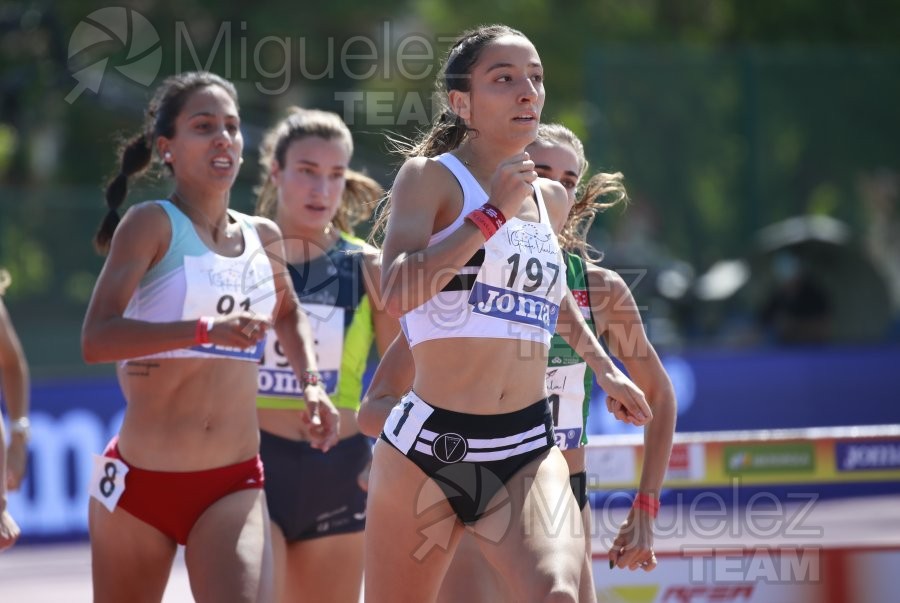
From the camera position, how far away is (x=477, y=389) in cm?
383

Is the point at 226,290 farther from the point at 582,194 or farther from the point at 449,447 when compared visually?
the point at 582,194

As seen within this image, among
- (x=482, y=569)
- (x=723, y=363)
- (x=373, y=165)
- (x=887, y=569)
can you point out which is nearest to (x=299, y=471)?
(x=482, y=569)

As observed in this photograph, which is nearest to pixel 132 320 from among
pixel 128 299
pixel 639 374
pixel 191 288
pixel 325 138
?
pixel 128 299

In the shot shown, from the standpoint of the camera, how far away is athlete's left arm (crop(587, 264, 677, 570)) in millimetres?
4387

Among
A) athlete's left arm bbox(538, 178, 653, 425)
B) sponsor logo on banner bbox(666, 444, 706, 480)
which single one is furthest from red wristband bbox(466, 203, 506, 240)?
sponsor logo on banner bbox(666, 444, 706, 480)

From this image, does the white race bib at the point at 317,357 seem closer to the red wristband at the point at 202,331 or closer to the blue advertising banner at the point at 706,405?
the red wristband at the point at 202,331

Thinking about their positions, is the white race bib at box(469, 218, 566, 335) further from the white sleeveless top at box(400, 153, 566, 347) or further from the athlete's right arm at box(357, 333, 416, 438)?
the athlete's right arm at box(357, 333, 416, 438)

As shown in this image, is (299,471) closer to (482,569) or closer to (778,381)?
(482,569)

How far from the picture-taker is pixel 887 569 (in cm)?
568

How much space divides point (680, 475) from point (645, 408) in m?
3.87

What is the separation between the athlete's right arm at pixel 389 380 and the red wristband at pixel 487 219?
2.40 ft

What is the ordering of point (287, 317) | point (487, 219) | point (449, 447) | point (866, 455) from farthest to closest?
point (866, 455), point (287, 317), point (449, 447), point (487, 219)

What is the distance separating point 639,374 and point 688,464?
3.26 metres

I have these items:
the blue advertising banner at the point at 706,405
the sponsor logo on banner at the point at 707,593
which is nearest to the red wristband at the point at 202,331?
→ the sponsor logo on banner at the point at 707,593
